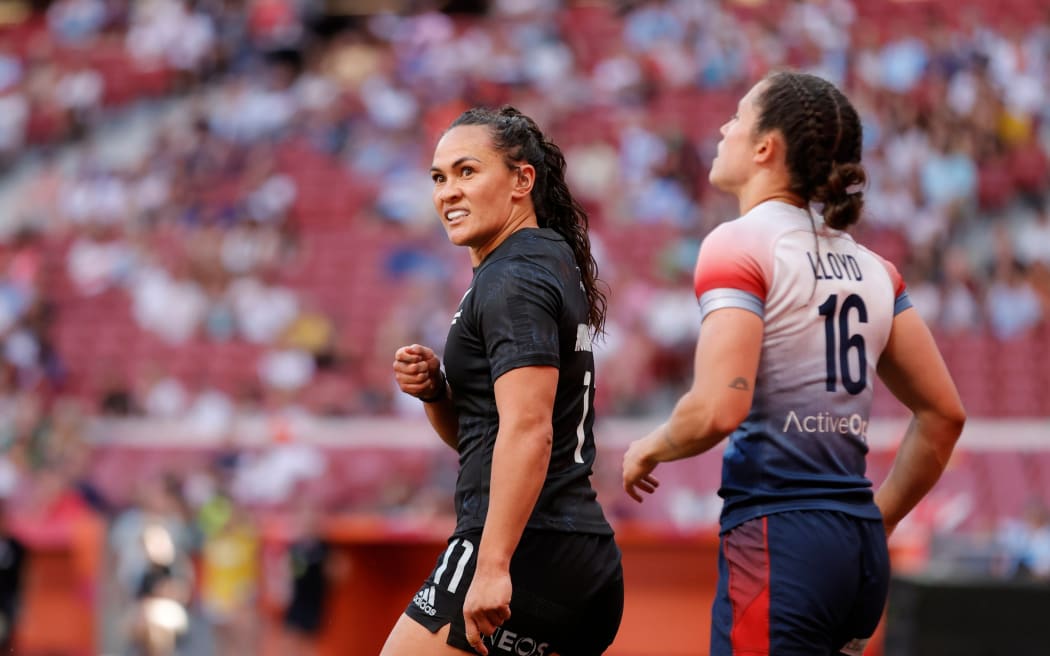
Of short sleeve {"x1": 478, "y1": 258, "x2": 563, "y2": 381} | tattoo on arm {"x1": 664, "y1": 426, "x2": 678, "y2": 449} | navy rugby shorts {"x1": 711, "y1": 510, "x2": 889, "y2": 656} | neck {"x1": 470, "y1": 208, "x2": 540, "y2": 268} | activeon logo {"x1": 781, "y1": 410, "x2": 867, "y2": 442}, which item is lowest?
navy rugby shorts {"x1": 711, "y1": 510, "x2": 889, "y2": 656}

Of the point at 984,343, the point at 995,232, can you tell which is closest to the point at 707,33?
the point at 995,232

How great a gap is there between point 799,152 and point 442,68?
15842 mm

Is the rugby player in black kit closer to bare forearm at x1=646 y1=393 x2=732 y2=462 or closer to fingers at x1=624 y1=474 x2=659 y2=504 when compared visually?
fingers at x1=624 y1=474 x2=659 y2=504

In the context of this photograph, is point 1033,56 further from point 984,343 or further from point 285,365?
point 285,365

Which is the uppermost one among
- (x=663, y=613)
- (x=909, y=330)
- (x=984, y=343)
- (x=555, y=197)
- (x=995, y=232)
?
(x=995, y=232)

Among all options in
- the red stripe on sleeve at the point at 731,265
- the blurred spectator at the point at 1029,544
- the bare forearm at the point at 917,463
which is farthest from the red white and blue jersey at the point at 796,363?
the blurred spectator at the point at 1029,544

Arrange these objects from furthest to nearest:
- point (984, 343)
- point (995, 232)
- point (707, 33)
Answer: point (707, 33)
point (995, 232)
point (984, 343)

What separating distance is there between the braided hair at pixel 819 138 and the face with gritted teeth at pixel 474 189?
25.7 inches

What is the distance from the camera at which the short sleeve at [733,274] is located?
3.12 m

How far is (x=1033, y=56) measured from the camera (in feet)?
52.0

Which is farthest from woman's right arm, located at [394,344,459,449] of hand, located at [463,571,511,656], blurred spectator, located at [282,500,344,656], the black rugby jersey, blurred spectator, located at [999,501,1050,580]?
blurred spectator, located at [282,500,344,656]

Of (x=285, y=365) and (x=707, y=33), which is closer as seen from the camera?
(x=285, y=365)

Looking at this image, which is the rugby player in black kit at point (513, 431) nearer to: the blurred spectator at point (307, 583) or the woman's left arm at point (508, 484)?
the woman's left arm at point (508, 484)

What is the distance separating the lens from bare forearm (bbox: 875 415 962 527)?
11.6ft
